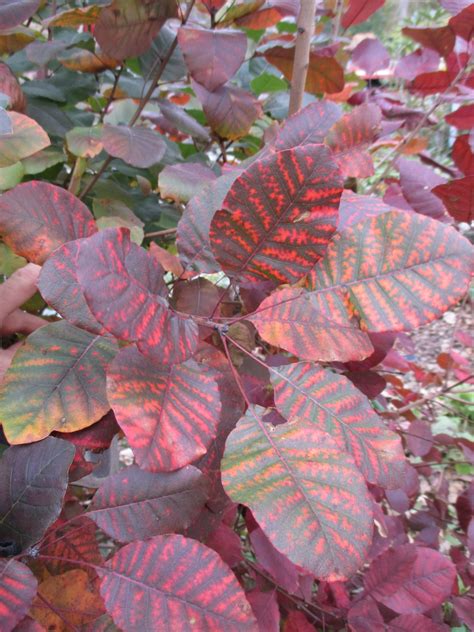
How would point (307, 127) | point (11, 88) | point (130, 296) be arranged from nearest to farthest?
point (130, 296)
point (307, 127)
point (11, 88)

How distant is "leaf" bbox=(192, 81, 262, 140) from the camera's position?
815 mm

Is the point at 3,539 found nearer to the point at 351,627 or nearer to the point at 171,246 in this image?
the point at 351,627

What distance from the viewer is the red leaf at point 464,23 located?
0.80 meters

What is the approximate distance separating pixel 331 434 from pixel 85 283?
0.92 ft

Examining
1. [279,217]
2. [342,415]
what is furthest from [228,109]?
[342,415]

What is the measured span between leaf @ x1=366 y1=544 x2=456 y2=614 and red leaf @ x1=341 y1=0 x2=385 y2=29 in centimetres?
101

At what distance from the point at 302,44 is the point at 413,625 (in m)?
0.87

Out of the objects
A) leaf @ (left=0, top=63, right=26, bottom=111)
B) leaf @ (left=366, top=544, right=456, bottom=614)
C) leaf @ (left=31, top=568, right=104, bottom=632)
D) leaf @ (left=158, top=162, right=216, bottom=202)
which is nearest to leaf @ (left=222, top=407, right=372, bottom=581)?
leaf @ (left=31, top=568, right=104, bottom=632)

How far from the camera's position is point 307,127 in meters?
0.62

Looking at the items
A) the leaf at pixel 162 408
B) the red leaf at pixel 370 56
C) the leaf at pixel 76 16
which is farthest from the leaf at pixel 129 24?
the red leaf at pixel 370 56

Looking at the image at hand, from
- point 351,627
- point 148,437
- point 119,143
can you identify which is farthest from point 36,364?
point 351,627

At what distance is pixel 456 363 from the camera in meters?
1.63

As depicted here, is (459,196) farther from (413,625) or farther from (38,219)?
(413,625)

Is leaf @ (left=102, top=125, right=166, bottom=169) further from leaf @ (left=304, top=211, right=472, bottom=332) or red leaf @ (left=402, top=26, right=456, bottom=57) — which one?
red leaf @ (left=402, top=26, right=456, bottom=57)
